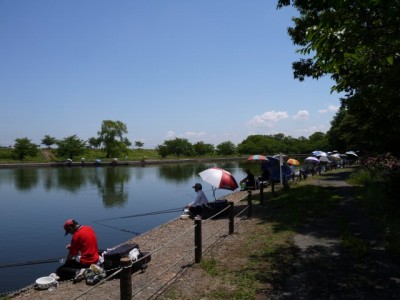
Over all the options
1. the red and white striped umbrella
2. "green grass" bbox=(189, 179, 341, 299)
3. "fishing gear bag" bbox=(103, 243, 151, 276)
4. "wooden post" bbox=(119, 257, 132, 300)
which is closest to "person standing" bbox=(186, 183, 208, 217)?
the red and white striped umbrella

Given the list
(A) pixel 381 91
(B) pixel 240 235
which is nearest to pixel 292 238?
(B) pixel 240 235

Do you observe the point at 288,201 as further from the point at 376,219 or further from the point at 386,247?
the point at 386,247

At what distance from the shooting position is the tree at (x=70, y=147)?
273 ft

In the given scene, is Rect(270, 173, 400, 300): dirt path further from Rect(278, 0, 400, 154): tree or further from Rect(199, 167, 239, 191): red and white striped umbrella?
Rect(199, 167, 239, 191): red and white striped umbrella

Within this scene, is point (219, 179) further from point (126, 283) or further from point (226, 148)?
point (226, 148)

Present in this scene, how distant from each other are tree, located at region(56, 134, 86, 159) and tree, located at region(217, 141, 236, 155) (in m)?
49.3

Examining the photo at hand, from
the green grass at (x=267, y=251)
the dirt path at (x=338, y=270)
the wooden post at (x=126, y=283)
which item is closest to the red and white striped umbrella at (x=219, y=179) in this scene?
the green grass at (x=267, y=251)

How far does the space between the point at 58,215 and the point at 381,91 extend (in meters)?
17.5

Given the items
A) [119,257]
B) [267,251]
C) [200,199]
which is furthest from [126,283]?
[200,199]

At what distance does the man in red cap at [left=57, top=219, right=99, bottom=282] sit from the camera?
759 centimetres

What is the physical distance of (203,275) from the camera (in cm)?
691

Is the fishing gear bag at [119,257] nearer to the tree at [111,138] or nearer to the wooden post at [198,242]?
the wooden post at [198,242]

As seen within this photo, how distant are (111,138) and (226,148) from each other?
46.0 metres

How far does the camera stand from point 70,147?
82.8m
